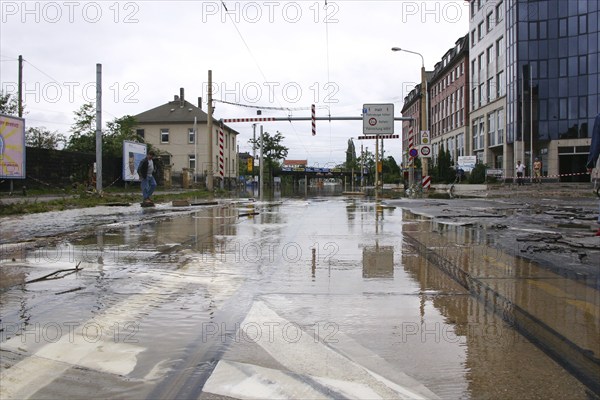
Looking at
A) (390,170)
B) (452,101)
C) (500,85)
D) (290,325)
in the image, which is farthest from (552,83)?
(290,325)

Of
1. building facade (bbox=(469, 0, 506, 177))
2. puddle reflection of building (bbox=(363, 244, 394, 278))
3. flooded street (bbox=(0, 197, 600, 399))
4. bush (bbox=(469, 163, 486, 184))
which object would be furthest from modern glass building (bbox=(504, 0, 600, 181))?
flooded street (bbox=(0, 197, 600, 399))

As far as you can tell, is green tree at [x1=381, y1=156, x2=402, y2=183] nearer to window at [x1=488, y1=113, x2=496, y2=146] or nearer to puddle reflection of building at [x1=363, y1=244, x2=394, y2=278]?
window at [x1=488, y1=113, x2=496, y2=146]

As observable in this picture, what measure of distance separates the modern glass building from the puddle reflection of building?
42.3m

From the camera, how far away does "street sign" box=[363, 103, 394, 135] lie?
36.0m

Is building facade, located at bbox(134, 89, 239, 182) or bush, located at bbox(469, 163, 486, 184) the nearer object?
bush, located at bbox(469, 163, 486, 184)

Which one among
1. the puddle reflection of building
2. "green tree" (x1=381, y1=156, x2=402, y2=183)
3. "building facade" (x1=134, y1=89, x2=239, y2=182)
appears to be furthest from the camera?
"green tree" (x1=381, y1=156, x2=402, y2=183)

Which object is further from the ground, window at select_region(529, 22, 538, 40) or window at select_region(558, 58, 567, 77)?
window at select_region(529, 22, 538, 40)

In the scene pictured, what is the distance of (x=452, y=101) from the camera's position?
233ft

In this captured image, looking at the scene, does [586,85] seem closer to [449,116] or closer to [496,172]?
[496,172]

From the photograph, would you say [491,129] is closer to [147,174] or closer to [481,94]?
[481,94]

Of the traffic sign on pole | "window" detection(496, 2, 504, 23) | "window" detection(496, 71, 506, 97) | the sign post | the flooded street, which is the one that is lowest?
the flooded street

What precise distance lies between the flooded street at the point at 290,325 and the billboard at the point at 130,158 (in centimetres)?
2625

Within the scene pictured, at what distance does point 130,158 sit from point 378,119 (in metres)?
16.7

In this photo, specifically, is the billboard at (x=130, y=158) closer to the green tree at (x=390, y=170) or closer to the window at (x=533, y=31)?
the window at (x=533, y=31)
